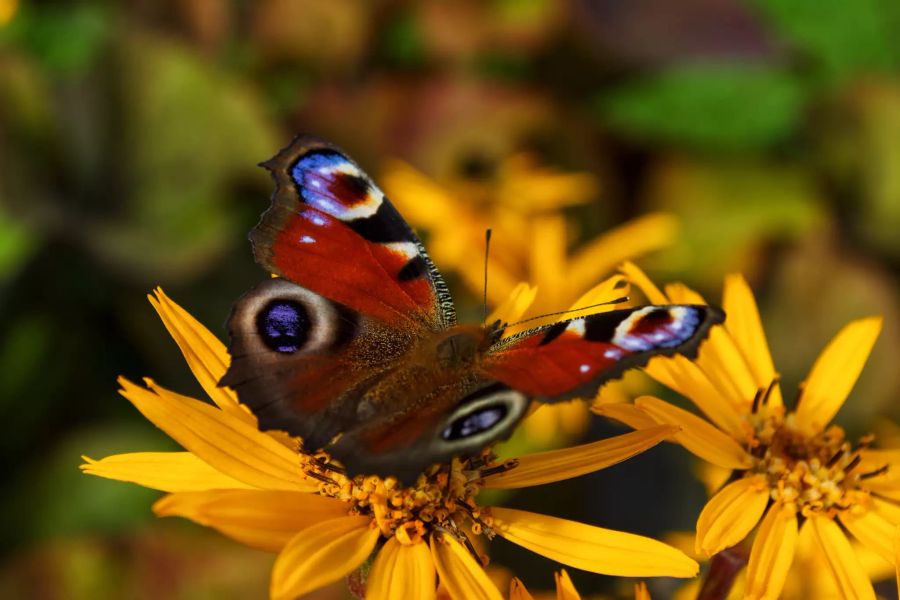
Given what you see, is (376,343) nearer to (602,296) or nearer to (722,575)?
(602,296)

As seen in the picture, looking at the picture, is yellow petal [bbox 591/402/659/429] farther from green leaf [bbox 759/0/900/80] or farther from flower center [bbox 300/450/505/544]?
green leaf [bbox 759/0/900/80]

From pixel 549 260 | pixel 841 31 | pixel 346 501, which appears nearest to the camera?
pixel 346 501

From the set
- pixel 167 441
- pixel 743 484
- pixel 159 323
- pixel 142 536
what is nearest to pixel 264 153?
pixel 159 323

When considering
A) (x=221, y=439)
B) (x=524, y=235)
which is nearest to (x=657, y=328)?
(x=221, y=439)

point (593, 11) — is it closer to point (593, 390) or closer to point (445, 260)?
point (445, 260)

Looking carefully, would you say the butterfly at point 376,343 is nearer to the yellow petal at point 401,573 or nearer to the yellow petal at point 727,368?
the yellow petal at point 401,573

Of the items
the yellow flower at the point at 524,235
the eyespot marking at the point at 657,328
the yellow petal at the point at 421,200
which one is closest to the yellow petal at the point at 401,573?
the eyespot marking at the point at 657,328
